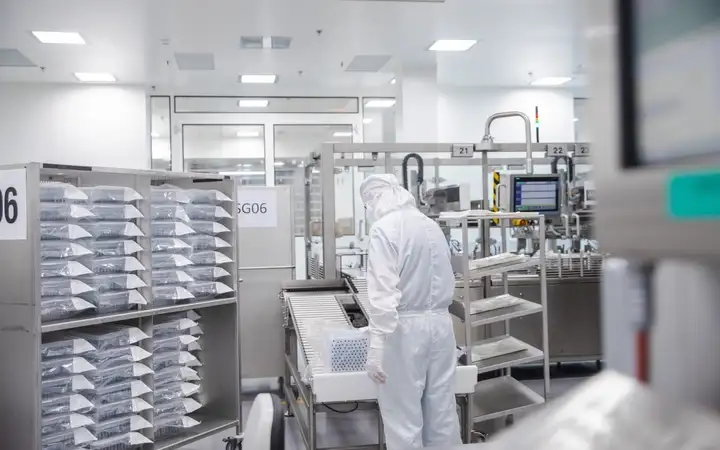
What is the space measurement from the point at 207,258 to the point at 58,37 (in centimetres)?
433

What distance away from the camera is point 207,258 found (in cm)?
359

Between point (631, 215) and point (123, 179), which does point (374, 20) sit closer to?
point (123, 179)

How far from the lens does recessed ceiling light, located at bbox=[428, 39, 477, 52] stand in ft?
23.8

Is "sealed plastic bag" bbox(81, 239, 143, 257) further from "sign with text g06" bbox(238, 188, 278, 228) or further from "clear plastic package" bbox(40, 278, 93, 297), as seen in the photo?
"sign with text g06" bbox(238, 188, 278, 228)

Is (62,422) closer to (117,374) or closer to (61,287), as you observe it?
(117,374)

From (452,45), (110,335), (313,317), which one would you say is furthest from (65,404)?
(452,45)

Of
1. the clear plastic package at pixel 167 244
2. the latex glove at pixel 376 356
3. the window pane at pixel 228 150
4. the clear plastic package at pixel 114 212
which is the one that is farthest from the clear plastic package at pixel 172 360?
the window pane at pixel 228 150

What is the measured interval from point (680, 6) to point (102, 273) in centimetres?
306

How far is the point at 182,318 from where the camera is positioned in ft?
11.7

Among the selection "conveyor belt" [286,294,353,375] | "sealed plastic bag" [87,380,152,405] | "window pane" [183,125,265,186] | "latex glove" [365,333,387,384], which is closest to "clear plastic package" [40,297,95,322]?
"sealed plastic bag" [87,380,152,405]

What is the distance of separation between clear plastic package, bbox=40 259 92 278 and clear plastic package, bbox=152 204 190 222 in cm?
56

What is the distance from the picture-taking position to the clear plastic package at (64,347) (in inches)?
113

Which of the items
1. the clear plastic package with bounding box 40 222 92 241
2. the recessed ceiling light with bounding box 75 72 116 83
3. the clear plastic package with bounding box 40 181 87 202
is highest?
the recessed ceiling light with bounding box 75 72 116 83

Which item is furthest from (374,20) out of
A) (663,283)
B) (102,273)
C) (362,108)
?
(663,283)
